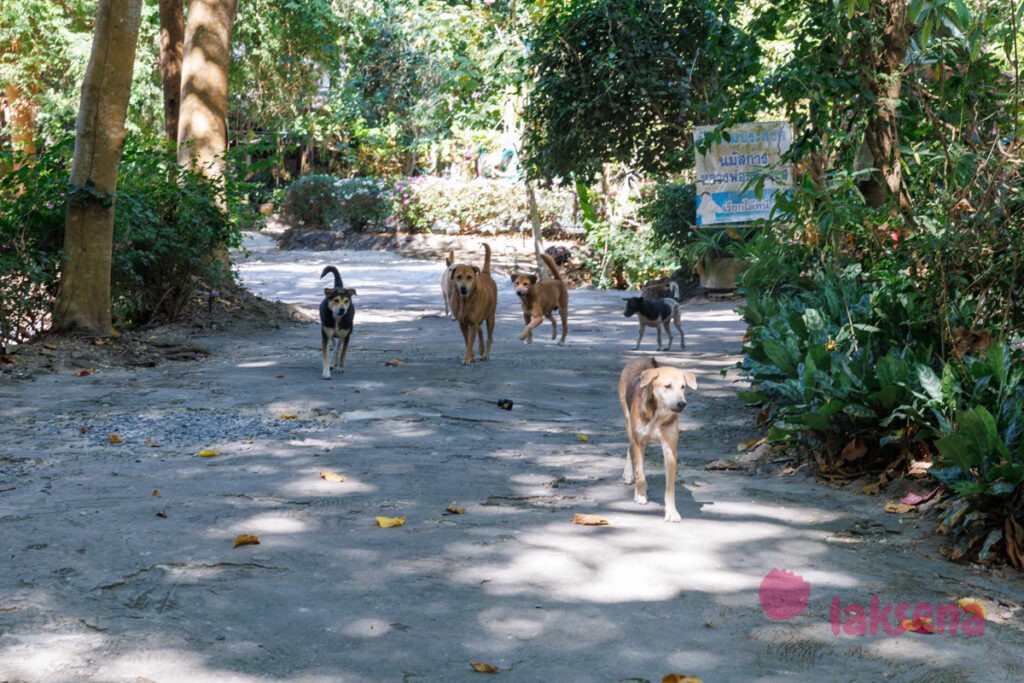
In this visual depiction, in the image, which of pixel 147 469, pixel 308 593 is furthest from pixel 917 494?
pixel 147 469

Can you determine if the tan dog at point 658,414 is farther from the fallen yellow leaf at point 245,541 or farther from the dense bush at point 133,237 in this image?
the dense bush at point 133,237

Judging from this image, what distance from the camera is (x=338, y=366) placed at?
1131 cm

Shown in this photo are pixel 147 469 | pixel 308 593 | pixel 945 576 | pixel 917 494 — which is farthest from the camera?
pixel 147 469

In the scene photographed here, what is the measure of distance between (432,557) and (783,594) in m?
1.55

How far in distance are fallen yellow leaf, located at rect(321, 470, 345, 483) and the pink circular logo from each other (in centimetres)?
267

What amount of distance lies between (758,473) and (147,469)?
12.3 ft

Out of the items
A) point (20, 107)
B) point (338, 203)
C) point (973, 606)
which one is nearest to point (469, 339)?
point (973, 606)

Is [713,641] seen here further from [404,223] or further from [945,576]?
[404,223]

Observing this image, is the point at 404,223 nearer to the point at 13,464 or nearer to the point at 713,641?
the point at 13,464

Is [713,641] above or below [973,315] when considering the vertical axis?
below

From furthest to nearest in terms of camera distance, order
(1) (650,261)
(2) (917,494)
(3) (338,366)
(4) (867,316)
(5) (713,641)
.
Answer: (1) (650,261) < (3) (338,366) < (4) (867,316) < (2) (917,494) < (5) (713,641)

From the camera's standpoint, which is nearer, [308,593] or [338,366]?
[308,593]

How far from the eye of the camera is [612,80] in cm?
1569

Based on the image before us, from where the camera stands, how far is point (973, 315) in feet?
21.2
